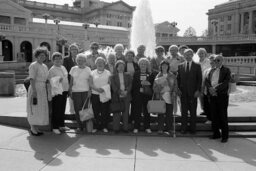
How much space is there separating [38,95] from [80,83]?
3.59 ft

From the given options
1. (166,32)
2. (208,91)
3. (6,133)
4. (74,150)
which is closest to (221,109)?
(208,91)

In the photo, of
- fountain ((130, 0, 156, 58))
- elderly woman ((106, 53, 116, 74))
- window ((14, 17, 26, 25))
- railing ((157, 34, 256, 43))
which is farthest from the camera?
window ((14, 17, 26, 25))

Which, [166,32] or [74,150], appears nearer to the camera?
[74,150]

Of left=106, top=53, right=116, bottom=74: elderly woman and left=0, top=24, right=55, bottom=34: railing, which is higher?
left=0, top=24, right=55, bottom=34: railing

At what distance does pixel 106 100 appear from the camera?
733 centimetres

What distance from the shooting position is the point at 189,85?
23.5ft

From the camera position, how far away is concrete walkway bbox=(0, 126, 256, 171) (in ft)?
17.2

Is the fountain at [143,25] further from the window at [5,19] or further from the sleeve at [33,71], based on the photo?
the window at [5,19]

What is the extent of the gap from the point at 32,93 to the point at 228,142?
502 cm

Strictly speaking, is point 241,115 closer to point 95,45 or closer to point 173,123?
point 173,123

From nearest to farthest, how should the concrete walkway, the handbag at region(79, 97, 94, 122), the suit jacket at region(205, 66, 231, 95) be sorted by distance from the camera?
the concrete walkway < the suit jacket at region(205, 66, 231, 95) < the handbag at region(79, 97, 94, 122)

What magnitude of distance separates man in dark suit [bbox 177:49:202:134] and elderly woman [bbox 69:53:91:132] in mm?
2460

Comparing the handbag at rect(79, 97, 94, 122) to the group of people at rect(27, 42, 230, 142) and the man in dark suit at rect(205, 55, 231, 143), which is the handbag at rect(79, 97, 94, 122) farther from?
the man in dark suit at rect(205, 55, 231, 143)

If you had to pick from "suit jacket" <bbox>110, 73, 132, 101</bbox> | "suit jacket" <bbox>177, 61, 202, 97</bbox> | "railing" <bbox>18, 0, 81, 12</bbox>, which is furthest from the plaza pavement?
"railing" <bbox>18, 0, 81, 12</bbox>
